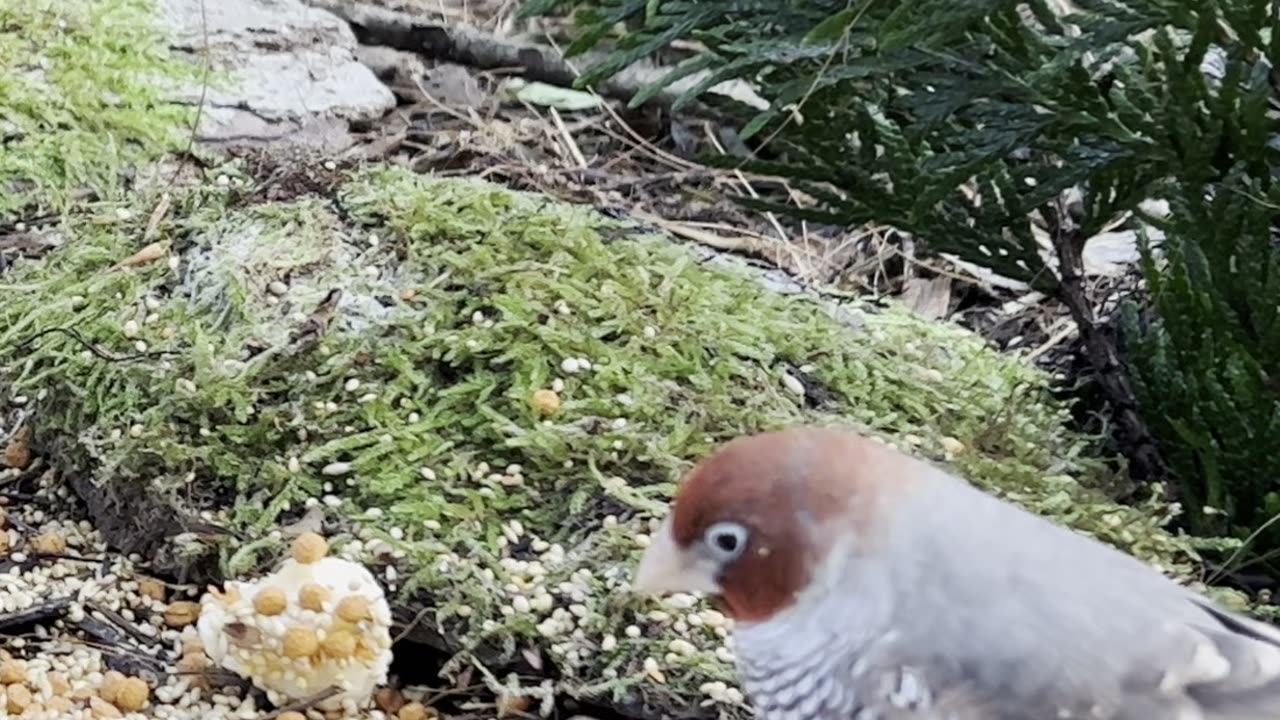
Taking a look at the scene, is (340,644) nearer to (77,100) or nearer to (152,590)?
(152,590)

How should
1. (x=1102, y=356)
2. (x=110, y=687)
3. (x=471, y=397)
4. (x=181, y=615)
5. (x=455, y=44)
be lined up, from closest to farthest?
(x=110, y=687) → (x=181, y=615) → (x=471, y=397) → (x=1102, y=356) → (x=455, y=44)

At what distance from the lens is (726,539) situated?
4.39 ft

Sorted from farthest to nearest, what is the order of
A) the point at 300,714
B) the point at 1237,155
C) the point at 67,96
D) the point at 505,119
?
the point at 505,119
the point at 67,96
the point at 1237,155
the point at 300,714

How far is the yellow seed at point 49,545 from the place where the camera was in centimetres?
204

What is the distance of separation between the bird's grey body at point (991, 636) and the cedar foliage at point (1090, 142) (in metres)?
0.58

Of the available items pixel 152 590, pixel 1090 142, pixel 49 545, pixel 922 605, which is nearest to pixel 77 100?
pixel 49 545

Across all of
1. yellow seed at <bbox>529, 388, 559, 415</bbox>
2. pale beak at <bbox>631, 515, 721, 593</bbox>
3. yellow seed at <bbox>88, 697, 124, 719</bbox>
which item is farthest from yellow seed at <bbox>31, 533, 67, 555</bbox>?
pale beak at <bbox>631, 515, 721, 593</bbox>

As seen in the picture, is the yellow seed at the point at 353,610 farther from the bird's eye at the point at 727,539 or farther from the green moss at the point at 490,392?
the bird's eye at the point at 727,539

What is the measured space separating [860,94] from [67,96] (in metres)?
1.46

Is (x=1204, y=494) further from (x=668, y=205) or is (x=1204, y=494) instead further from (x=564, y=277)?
(x=668, y=205)

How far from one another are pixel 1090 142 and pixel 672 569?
0.91 metres

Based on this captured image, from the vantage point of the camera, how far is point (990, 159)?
1.93 m

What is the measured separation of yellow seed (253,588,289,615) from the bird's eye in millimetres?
532

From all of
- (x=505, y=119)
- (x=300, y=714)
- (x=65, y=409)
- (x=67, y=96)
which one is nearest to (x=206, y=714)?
(x=300, y=714)
